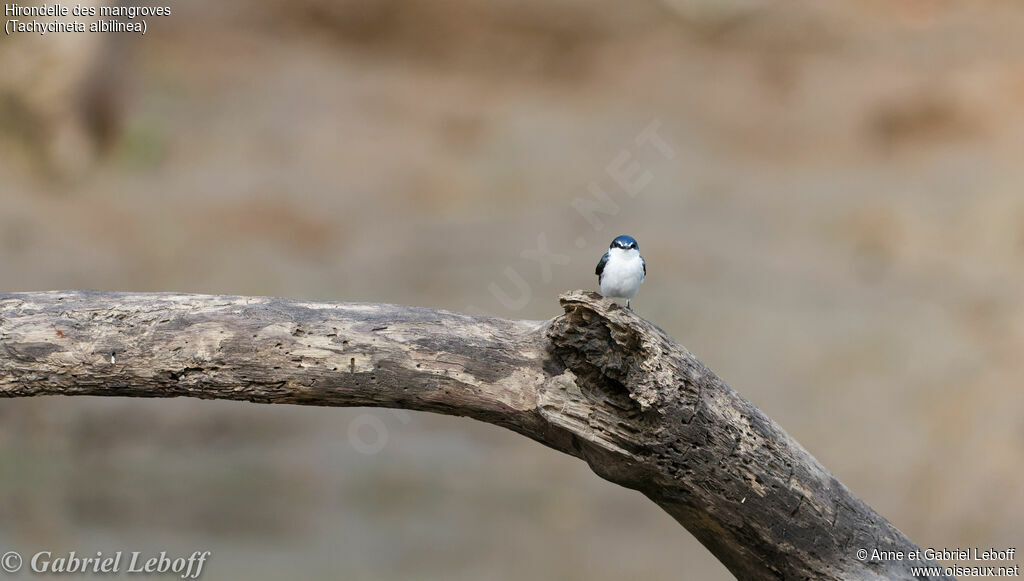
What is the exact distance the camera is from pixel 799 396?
6316mm

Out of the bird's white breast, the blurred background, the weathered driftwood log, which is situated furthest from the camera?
the blurred background

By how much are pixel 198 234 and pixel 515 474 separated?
136 inches

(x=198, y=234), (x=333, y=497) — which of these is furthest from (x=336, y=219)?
(x=333, y=497)

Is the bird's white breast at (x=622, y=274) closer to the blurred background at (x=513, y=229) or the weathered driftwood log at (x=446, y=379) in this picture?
the weathered driftwood log at (x=446, y=379)

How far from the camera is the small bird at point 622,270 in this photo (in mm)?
2684

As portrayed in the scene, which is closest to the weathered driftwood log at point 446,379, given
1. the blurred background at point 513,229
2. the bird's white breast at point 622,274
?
the bird's white breast at point 622,274

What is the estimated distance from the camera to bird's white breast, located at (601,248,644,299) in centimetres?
268

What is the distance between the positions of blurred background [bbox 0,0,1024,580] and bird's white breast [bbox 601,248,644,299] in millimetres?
3530

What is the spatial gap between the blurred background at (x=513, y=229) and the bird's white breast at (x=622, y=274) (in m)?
3.53

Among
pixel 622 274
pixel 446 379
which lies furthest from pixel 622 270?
pixel 446 379

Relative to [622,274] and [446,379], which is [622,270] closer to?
[622,274]

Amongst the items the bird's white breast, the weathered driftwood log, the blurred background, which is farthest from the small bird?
the blurred background

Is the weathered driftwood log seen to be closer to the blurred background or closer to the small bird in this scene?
the small bird

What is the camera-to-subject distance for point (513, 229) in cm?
732
